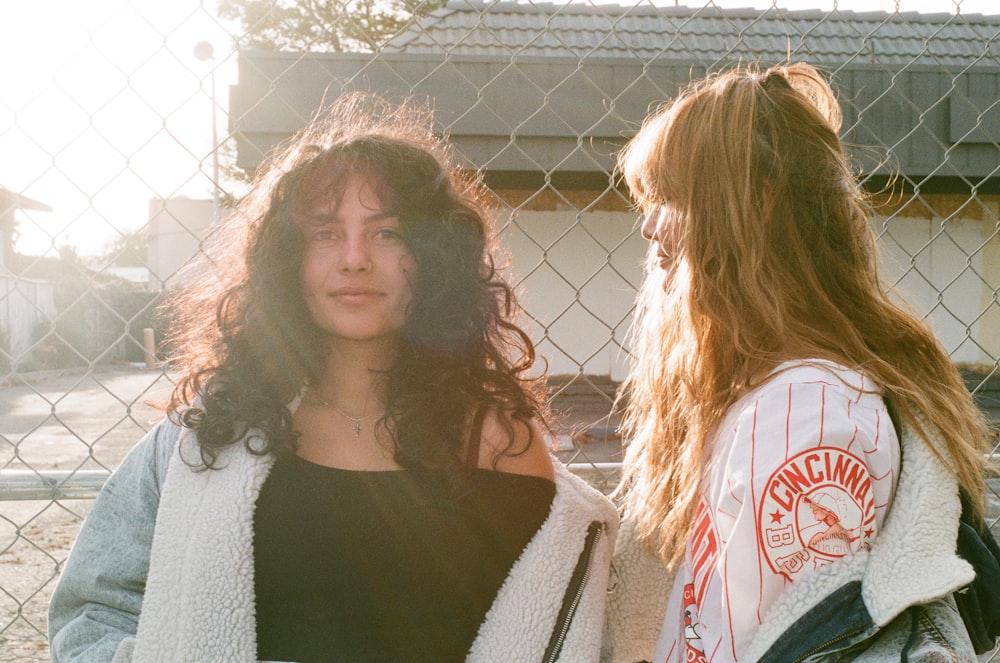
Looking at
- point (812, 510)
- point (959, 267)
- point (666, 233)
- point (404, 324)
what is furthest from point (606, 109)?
point (959, 267)

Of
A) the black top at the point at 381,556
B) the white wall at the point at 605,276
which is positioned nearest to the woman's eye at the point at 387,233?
the black top at the point at 381,556

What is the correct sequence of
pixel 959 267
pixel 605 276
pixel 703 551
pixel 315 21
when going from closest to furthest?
pixel 703 551 → pixel 605 276 → pixel 959 267 → pixel 315 21

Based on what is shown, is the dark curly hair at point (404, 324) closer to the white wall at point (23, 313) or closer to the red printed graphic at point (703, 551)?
the red printed graphic at point (703, 551)

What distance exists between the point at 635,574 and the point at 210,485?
0.76 metres

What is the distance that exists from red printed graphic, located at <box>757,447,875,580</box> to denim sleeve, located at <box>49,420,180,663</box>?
0.96m

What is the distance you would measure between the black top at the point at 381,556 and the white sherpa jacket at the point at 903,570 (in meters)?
0.54

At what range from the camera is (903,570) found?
40.0 inches

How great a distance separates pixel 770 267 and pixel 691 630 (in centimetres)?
55

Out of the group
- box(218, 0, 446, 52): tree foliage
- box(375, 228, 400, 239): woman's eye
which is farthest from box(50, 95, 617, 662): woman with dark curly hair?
box(218, 0, 446, 52): tree foliage

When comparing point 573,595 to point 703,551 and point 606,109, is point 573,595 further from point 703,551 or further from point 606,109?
point 606,109

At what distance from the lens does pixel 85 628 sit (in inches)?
51.8

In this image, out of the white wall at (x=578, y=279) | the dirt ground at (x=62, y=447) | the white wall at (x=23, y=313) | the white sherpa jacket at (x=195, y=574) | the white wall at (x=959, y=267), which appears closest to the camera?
the white sherpa jacket at (x=195, y=574)

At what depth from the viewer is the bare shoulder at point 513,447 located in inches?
60.0

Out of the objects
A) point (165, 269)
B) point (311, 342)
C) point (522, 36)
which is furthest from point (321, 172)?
point (165, 269)
